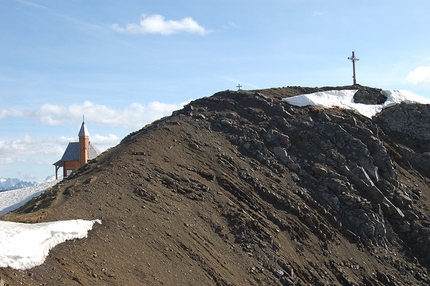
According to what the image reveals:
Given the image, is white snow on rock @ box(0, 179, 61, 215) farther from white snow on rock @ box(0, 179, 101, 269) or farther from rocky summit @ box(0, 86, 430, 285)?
white snow on rock @ box(0, 179, 101, 269)

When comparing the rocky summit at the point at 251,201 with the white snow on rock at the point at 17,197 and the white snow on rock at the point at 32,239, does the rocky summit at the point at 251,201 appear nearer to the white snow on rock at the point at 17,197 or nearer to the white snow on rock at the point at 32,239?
the white snow on rock at the point at 32,239

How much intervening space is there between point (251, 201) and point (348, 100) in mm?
14148

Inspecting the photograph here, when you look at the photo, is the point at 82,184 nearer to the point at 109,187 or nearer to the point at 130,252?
the point at 109,187

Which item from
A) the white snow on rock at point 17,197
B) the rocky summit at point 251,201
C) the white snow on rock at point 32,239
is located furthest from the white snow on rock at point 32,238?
the white snow on rock at point 17,197

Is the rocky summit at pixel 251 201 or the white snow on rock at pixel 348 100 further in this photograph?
the white snow on rock at pixel 348 100

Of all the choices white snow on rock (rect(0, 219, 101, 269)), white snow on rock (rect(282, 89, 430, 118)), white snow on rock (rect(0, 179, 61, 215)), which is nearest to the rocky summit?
white snow on rock (rect(0, 219, 101, 269))

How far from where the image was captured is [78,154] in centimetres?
3938

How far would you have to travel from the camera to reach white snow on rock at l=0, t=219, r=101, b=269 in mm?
11898

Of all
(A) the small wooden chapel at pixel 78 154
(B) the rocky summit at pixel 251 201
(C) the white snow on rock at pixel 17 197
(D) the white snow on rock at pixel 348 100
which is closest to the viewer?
(B) the rocky summit at pixel 251 201

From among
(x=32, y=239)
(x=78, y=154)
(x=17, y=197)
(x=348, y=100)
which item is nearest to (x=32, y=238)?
(x=32, y=239)

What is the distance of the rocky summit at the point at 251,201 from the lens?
15297 mm

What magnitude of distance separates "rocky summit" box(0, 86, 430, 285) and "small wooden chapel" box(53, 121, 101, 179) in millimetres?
12410

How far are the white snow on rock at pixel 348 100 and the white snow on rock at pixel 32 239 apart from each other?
17702mm

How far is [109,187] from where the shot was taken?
18156mm
